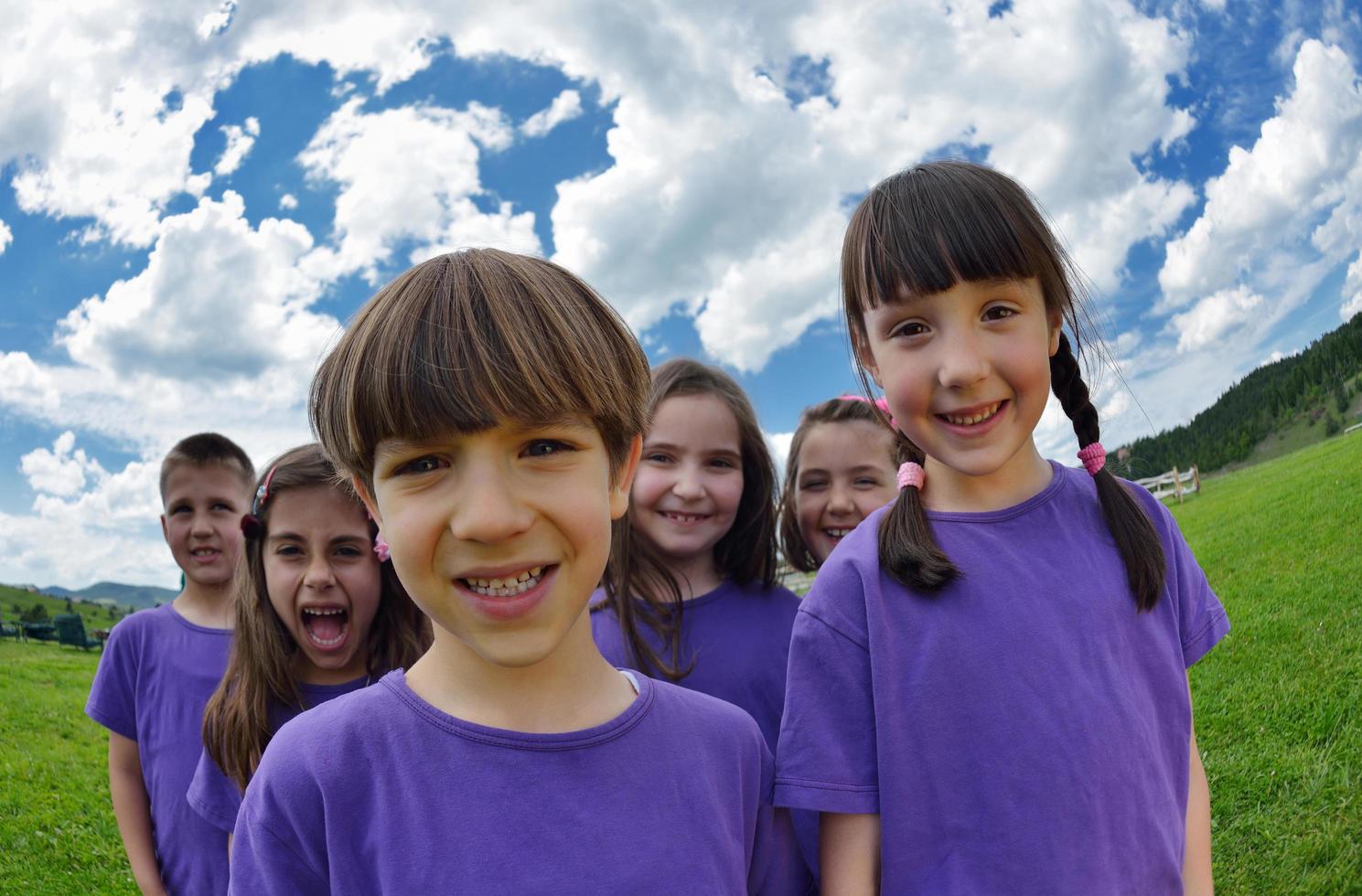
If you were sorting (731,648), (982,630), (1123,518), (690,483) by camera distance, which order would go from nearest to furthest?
(982,630) < (1123,518) < (731,648) < (690,483)

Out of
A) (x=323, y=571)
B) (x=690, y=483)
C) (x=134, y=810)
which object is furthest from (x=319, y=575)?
(x=134, y=810)

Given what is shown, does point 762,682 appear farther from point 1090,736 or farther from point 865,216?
point 865,216

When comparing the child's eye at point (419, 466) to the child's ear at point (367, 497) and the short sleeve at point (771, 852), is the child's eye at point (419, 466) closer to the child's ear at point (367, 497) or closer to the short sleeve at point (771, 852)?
the child's ear at point (367, 497)

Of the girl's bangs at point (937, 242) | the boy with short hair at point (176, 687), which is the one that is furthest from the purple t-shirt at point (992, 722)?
the boy with short hair at point (176, 687)

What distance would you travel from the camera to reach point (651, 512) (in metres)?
3.01

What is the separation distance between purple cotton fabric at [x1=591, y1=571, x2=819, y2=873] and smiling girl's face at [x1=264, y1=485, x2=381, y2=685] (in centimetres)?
79

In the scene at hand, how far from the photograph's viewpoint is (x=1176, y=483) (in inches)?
1008

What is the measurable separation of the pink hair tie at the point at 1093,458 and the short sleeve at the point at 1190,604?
0.60ft

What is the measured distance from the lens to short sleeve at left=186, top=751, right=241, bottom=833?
2863 mm

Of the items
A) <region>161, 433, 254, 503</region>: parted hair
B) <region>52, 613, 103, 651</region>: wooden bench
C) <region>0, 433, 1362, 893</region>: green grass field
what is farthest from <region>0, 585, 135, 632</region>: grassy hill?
<region>161, 433, 254, 503</region>: parted hair

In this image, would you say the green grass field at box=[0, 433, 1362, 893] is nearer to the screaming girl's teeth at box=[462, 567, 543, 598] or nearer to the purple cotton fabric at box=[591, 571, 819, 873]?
the purple cotton fabric at box=[591, 571, 819, 873]

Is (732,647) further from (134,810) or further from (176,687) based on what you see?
(134,810)

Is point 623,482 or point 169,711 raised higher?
point 623,482

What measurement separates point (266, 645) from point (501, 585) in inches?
73.1
